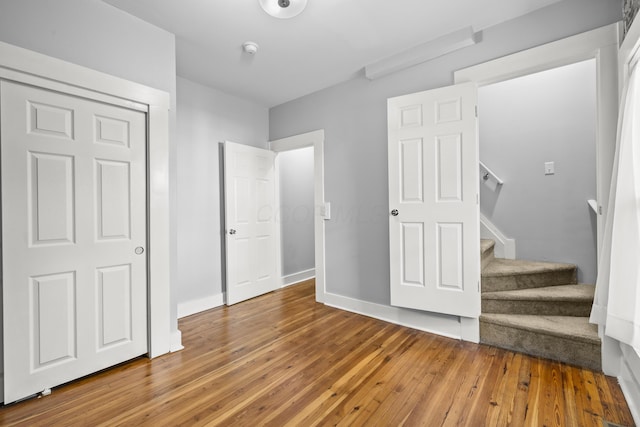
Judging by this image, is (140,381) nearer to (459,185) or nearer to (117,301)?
(117,301)

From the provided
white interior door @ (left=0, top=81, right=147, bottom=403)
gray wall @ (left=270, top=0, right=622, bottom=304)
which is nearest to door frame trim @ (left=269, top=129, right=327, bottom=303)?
gray wall @ (left=270, top=0, right=622, bottom=304)

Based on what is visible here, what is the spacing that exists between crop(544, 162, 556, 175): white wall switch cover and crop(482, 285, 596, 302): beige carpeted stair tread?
1200 millimetres

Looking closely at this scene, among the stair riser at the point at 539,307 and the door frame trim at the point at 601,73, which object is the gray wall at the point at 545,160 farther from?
the door frame trim at the point at 601,73

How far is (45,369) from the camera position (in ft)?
5.81

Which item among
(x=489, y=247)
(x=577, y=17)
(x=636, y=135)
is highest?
(x=577, y=17)

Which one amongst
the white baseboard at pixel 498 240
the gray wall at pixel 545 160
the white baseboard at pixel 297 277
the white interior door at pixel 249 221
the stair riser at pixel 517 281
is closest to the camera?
the stair riser at pixel 517 281

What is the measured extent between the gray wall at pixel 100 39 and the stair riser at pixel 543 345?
267 cm

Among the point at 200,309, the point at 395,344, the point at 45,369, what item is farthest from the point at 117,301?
the point at 395,344

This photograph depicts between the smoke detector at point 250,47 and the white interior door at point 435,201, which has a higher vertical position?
the smoke detector at point 250,47

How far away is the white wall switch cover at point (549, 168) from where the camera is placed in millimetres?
3033

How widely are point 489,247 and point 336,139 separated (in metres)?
2.08

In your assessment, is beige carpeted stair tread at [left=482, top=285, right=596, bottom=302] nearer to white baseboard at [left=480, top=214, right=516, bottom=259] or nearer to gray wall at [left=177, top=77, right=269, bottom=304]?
white baseboard at [left=480, top=214, right=516, bottom=259]

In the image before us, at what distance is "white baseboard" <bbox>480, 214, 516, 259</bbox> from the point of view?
3.27 metres

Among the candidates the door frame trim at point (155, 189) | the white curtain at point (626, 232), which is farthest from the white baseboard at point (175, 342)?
the white curtain at point (626, 232)
